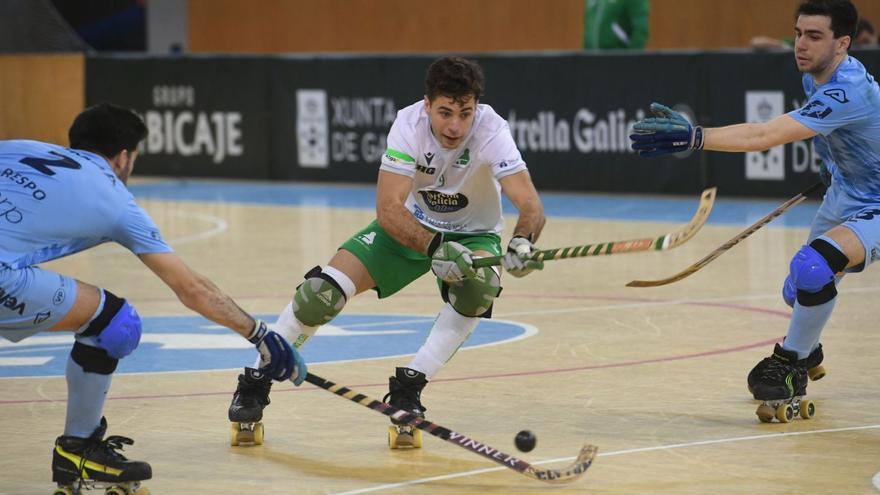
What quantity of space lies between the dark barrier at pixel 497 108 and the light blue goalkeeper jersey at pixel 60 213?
11.7 meters

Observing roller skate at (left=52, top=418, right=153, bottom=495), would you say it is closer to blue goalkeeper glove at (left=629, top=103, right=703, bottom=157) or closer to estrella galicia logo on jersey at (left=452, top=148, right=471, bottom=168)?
estrella galicia logo on jersey at (left=452, top=148, right=471, bottom=168)

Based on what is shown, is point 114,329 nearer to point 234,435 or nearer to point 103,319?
point 103,319

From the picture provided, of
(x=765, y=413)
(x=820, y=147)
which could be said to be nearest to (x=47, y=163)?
(x=765, y=413)

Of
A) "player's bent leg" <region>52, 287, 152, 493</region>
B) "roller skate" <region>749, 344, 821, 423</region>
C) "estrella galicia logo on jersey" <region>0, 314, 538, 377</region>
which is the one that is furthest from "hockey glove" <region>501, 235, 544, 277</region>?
"estrella galicia logo on jersey" <region>0, 314, 538, 377</region>

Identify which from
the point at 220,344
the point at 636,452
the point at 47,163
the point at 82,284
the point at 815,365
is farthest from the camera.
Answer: the point at 220,344

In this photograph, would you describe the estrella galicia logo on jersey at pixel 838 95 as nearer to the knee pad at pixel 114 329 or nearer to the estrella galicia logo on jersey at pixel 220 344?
the estrella galicia logo on jersey at pixel 220 344

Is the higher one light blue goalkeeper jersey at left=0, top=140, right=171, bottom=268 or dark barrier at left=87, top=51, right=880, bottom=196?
light blue goalkeeper jersey at left=0, top=140, right=171, bottom=268

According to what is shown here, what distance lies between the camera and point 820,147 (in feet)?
26.7

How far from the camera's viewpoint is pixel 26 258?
6156mm

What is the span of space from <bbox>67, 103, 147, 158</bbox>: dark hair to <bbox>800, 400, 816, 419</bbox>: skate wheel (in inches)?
135

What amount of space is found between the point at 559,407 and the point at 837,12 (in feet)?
7.73

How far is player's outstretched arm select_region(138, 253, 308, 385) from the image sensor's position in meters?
6.16

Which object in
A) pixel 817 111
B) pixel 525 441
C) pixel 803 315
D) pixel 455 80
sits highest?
pixel 455 80

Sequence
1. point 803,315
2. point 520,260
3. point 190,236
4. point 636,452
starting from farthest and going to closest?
1. point 190,236
2. point 803,315
3. point 636,452
4. point 520,260
